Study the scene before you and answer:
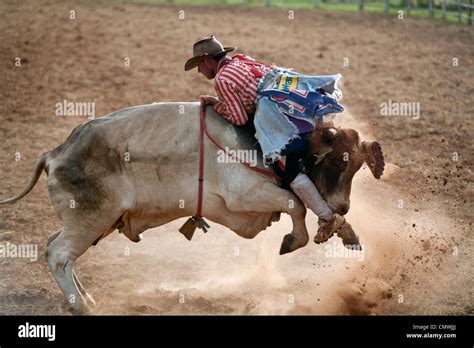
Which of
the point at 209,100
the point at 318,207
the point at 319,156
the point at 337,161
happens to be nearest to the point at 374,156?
the point at 337,161

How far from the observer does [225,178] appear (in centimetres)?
732

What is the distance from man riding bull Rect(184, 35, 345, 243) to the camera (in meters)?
7.16

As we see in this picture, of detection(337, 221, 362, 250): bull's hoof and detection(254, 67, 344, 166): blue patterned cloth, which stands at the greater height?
detection(254, 67, 344, 166): blue patterned cloth

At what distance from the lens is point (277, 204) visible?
7.27m

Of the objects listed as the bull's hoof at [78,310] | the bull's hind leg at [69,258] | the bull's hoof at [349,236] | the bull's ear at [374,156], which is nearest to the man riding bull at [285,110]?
the bull's hoof at [349,236]

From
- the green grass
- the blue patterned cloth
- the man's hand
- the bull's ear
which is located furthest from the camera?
the green grass

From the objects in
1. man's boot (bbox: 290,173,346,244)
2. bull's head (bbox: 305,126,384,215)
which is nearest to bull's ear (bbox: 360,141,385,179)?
bull's head (bbox: 305,126,384,215)

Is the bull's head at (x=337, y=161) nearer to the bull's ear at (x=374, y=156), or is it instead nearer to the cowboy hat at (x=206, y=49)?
the bull's ear at (x=374, y=156)

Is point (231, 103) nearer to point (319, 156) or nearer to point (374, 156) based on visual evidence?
point (319, 156)

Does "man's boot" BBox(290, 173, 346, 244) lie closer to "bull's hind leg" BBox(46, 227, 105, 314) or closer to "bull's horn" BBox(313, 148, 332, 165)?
"bull's horn" BBox(313, 148, 332, 165)

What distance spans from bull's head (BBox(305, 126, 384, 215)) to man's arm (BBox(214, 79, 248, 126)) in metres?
0.59

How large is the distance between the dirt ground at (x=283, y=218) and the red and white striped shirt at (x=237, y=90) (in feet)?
6.06

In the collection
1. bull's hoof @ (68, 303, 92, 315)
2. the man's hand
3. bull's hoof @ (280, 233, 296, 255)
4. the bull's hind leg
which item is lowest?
bull's hoof @ (68, 303, 92, 315)
